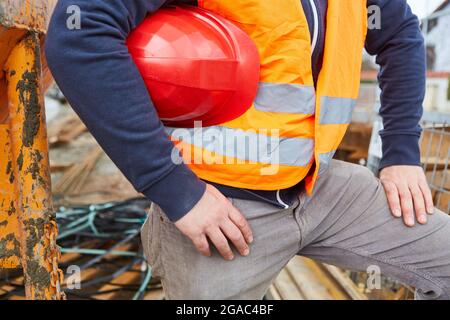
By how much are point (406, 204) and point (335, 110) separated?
42 centimetres

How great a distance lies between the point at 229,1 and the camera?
3.51ft

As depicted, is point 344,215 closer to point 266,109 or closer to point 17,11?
point 266,109

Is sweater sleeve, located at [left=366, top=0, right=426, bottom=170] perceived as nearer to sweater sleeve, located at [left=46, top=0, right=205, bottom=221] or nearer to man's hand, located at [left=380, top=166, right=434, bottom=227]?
man's hand, located at [left=380, top=166, right=434, bottom=227]

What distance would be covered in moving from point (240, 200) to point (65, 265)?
2354mm

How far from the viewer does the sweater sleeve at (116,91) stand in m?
0.90

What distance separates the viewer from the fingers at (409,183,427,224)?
1378 millimetres

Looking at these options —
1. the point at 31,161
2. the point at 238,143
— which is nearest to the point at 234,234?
the point at 238,143

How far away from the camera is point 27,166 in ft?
3.68

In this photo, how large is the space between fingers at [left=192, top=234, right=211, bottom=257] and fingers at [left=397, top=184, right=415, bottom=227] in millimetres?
672

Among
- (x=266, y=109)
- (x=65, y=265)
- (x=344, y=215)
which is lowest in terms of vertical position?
(x=65, y=265)

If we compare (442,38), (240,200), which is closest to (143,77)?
(240,200)

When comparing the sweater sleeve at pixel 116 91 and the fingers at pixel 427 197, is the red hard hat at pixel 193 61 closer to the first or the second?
the sweater sleeve at pixel 116 91

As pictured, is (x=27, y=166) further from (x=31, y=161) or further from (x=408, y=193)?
(x=408, y=193)

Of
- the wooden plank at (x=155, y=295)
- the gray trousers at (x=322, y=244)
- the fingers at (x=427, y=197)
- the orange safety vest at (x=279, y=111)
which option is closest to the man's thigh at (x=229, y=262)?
the gray trousers at (x=322, y=244)
